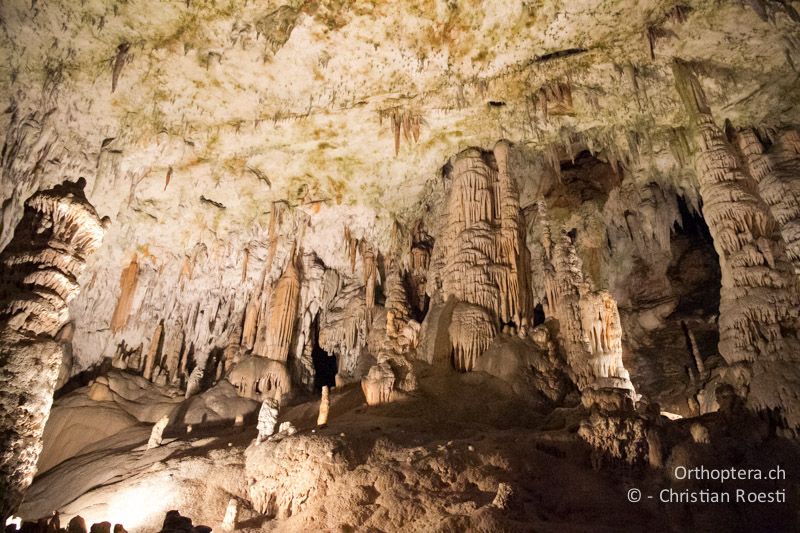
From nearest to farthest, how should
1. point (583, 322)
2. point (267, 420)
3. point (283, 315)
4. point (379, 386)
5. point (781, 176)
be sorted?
point (267, 420), point (379, 386), point (781, 176), point (583, 322), point (283, 315)

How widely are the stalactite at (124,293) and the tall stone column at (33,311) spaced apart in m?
11.6

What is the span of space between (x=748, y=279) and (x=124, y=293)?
715 inches

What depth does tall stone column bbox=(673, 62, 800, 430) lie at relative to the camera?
833 cm

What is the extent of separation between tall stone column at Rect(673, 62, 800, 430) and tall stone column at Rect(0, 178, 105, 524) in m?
10.4

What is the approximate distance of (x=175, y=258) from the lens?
57.9 feet

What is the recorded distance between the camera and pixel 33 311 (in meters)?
5.75

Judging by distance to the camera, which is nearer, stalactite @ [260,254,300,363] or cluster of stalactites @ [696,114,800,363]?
cluster of stalactites @ [696,114,800,363]

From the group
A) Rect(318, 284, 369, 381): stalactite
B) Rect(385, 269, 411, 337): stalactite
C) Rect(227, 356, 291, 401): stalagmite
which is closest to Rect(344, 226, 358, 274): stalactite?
Rect(318, 284, 369, 381): stalactite

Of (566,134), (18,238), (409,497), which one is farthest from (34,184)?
(566,134)

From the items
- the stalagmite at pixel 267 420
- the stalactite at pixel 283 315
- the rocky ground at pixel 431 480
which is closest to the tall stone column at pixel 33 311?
the rocky ground at pixel 431 480

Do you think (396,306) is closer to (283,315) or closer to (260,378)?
(283,315)

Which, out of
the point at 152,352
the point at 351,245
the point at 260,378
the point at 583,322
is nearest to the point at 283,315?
the point at 260,378

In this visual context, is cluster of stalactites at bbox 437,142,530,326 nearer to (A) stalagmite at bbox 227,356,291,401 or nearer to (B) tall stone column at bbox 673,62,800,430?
(B) tall stone column at bbox 673,62,800,430

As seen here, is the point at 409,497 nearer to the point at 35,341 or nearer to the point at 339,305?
the point at 35,341
